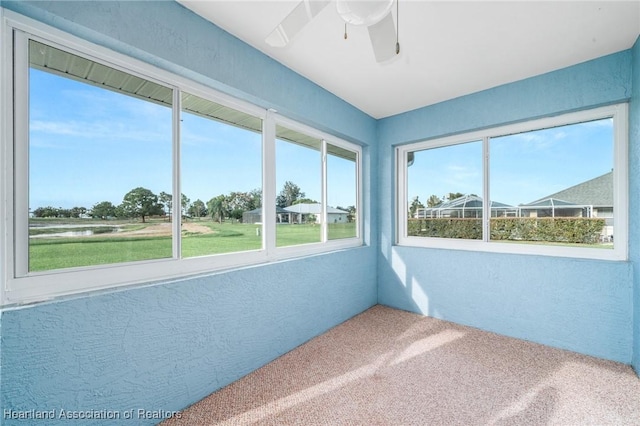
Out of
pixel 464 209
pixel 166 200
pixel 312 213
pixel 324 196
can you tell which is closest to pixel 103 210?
pixel 166 200

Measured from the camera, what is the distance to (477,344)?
240 cm

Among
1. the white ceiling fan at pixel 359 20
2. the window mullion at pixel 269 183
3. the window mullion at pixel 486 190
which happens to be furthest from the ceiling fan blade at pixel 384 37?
the window mullion at pixel 486 190

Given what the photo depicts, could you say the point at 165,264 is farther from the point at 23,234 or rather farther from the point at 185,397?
the point at 185,397

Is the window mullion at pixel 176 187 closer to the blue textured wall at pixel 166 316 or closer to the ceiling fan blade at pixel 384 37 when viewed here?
the blue textured wall at pixel 166 316

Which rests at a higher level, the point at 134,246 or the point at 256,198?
the point at 256,198

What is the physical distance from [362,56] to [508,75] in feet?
4.61

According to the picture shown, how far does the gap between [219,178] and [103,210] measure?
0.72 m

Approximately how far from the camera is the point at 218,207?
6.39ft

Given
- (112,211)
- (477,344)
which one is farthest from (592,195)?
(112,211)

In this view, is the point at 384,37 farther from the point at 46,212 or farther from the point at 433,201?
the point at 433,201

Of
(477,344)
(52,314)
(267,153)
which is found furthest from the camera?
(477,344)

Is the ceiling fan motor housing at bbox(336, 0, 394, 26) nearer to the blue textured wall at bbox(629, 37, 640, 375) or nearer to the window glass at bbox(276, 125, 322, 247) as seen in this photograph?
the window glass at bbox(276, 125, 322, 247)

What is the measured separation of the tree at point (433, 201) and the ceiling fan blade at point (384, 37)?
6.86 feet

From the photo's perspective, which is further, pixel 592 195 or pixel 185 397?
pixel 592 195
